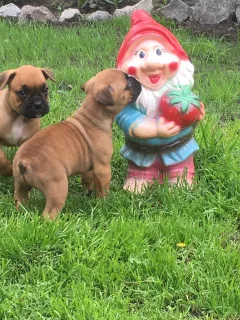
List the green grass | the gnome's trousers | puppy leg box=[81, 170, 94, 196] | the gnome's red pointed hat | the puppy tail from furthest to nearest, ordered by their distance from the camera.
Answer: puppy leg box=[81, 170, 94, 196]
the gnome's trousers
the gnome's red pointed hat
the puppy tail
the green grass

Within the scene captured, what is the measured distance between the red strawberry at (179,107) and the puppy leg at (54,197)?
0.89 meters

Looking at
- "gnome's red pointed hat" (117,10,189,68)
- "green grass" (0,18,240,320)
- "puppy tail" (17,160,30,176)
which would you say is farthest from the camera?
"gnome's red pointed hat" (117,10,189,68)

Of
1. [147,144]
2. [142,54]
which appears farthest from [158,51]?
[147,144]

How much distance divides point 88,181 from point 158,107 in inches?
31.7

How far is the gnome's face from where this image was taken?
438 centimetres

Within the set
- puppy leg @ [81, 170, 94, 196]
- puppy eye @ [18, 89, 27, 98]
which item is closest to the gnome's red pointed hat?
puppy eye @ [18, 89, 27, 98]

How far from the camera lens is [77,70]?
22.5ft

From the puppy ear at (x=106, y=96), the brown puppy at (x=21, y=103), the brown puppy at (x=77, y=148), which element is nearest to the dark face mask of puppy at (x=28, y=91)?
the brown puppy at (x=21, y=103)

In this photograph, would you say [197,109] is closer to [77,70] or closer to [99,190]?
[99,190]

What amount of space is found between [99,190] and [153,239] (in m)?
0.66

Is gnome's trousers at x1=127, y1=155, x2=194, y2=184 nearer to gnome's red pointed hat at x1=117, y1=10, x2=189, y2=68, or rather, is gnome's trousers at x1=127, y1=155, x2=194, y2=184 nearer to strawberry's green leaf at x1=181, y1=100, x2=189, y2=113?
strawberry's green leaf at x1=181, y1=100, x2=189, y2=113

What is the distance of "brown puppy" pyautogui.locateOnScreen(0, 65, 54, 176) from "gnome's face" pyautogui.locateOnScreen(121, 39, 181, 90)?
24.4 inches

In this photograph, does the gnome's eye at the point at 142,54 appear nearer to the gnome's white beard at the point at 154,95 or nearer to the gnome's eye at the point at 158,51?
the gnome's eye at the point at 158,51

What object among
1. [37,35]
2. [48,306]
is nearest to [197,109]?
[48,306]
